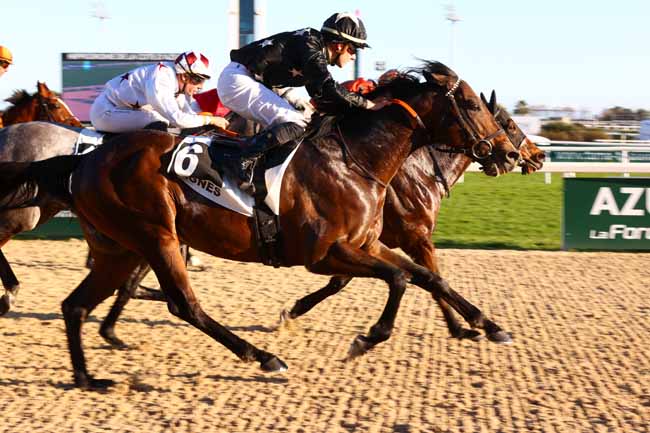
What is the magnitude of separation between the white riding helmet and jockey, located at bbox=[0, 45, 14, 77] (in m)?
2.46

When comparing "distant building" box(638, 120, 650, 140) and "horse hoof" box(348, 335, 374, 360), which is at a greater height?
"distant building" box(638, 120, 650, 140)

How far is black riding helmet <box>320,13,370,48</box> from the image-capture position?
17.7ft

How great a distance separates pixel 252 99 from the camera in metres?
5.47

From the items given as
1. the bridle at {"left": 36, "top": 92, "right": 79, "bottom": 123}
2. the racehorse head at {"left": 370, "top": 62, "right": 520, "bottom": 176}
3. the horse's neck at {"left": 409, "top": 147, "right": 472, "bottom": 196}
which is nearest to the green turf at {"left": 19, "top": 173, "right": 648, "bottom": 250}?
the bridle at {"left": 36, "top": 92, "right": 79, "bottom": 123}

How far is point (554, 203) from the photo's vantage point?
50.8 feet

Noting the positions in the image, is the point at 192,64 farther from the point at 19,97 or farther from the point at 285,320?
the point at 19,97

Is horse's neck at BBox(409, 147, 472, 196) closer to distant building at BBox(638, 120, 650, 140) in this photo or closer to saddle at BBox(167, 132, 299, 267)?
saddle at BBox(167, 132, 299, 267)

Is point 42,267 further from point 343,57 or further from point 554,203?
point 554,203

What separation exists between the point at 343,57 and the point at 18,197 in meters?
2.10

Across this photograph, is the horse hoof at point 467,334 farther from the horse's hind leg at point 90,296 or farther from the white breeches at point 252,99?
the horse's hind leg at point 90,296

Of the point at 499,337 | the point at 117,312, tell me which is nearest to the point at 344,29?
the point at 499,337

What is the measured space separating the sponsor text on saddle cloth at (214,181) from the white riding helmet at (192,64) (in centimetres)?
104

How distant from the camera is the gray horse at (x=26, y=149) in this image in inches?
262

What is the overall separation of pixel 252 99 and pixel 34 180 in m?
1.36
